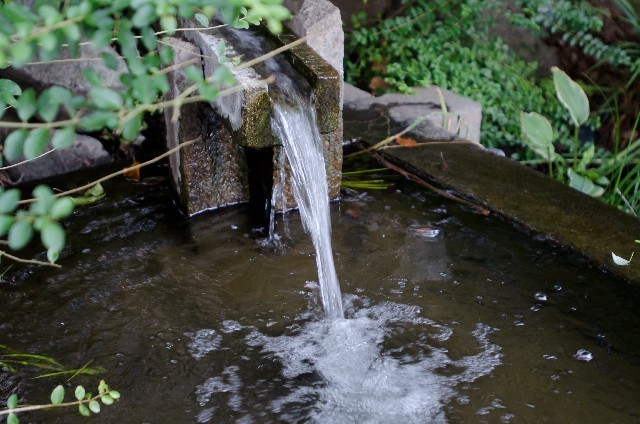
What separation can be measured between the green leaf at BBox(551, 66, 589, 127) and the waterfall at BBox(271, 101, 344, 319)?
5.46ft

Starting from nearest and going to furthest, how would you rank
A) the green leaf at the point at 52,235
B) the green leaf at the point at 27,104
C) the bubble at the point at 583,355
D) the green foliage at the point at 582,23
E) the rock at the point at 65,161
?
the green leaf at the point at 52,235
the green leaf at the point at 27,104
the bubble at the point at 583,355
the rock at the point at 65,161
the green foliage at the point at 582,23

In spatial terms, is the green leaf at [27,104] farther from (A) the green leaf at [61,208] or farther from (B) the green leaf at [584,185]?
(B) the green leaf at [584,185]

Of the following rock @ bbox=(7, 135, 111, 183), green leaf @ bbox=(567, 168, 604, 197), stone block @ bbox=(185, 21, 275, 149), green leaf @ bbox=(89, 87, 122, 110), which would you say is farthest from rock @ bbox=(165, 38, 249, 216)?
green leaf @ bbox=(89, 87, 122, 110)

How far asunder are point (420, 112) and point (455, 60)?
974 millimetres

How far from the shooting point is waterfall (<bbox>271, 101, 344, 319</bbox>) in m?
2.79

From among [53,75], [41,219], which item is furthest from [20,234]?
[53,75]

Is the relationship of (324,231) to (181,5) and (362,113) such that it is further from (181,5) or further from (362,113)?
(181,5)

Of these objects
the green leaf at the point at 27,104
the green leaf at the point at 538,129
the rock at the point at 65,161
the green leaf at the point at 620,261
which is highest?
the green leaf at the point at 27,104

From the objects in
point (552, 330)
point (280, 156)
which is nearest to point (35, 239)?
point (280, 156)

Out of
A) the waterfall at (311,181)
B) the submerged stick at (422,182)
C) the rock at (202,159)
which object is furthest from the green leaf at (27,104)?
the submerged stick at (422,182)

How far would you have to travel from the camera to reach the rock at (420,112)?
4137 millimetres

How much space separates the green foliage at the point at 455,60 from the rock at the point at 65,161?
6.23 ft

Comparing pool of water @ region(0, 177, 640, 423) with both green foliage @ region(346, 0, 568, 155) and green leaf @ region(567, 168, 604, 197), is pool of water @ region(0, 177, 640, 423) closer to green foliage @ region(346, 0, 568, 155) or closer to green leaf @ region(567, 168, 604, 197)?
green leaf @ region(567, 168, 604, 197)

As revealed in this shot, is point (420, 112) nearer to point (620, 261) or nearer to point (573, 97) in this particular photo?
point (573, 97)
